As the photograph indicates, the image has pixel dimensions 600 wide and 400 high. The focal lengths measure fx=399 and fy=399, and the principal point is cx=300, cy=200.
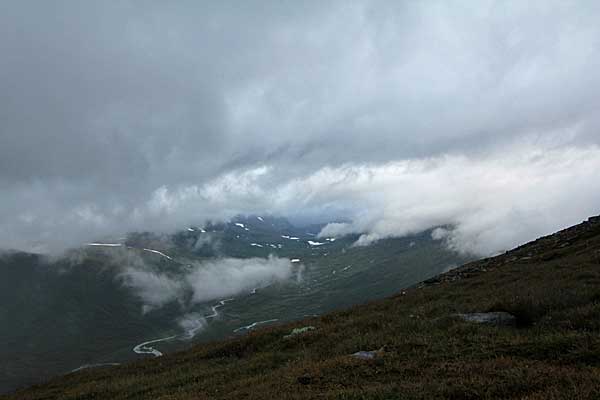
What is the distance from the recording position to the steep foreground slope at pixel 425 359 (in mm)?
10867

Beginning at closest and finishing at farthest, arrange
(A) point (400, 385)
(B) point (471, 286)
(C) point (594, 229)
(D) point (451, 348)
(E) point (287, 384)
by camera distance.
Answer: (A) point (400, 385), (E) point (287, 384), (D) point (451, 348), (B) point (471, 286), (C) point (594, 229)

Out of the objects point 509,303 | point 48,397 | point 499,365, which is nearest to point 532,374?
point 499,365

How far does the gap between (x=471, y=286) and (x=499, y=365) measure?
23734mm

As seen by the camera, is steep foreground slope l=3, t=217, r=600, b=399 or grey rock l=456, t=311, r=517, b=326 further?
grey rock l=456, t=311, r=517, b=326

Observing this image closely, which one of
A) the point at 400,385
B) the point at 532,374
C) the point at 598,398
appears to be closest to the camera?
the point at 598,398

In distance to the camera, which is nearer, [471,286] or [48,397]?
[48,397]

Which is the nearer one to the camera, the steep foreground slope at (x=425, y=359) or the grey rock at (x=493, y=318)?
the steep foreground slope at (x=425, y=359)

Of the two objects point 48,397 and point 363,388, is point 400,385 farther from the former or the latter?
point 48,397

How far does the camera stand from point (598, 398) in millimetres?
8641

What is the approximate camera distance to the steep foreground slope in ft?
35.7

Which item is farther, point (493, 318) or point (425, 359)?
point (493, 318)

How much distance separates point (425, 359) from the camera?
14.6 meters

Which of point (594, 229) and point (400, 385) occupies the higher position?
point (594, 229)

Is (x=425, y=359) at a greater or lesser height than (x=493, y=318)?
lesser
